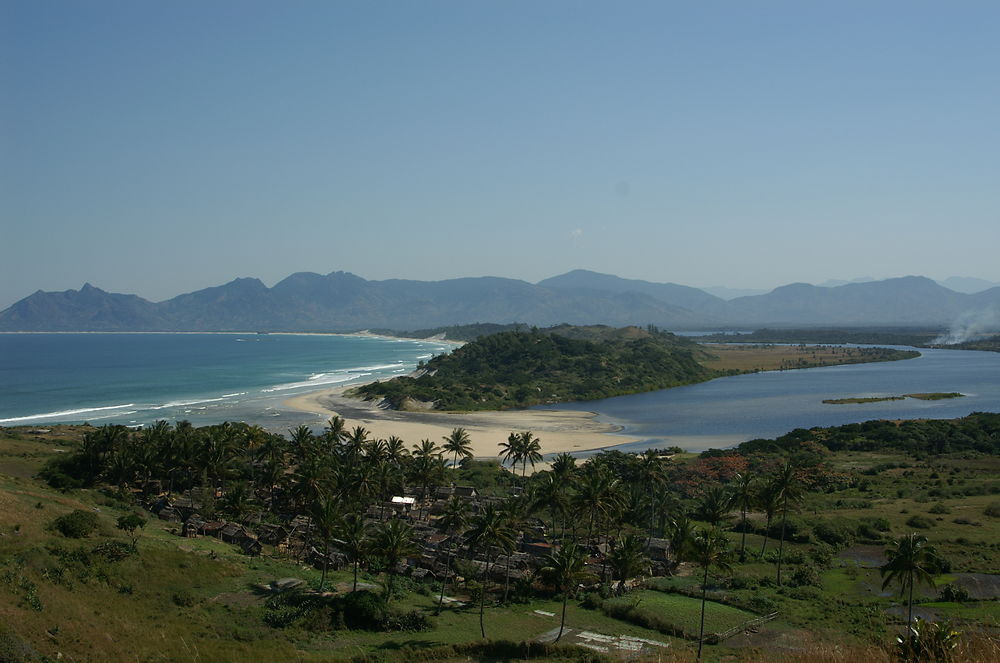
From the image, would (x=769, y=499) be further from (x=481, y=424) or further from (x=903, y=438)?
(x=481, y=424)

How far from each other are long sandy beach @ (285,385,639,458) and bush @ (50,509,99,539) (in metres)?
56.9

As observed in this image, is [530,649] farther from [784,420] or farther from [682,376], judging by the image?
[682,376]

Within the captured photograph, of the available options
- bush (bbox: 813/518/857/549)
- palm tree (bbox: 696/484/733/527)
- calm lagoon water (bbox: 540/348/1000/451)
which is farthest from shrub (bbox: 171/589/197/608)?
calm lagoon water (bbox: 540/348/1000/451)

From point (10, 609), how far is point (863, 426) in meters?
105

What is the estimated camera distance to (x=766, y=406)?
14000 cm

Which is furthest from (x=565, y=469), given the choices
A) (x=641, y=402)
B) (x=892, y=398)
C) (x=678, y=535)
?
(x=892, y=398)

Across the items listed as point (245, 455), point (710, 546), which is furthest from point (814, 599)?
point (245, 455)

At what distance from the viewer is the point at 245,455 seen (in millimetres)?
70188

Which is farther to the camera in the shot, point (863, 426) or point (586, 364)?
point (586, 364)

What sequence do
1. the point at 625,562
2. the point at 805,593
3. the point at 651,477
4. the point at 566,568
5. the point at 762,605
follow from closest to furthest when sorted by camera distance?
the point at 566,568, the point at 762,605, the point at 805,593, the point at 625,562, the point at 651,477

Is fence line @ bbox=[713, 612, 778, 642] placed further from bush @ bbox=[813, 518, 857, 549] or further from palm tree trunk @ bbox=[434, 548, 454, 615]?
bush @ bbox=[813, 518, 857, 549]

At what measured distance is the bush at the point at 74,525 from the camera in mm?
39844

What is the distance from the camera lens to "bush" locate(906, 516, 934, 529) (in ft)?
188

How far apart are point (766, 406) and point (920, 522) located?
8395 cm
